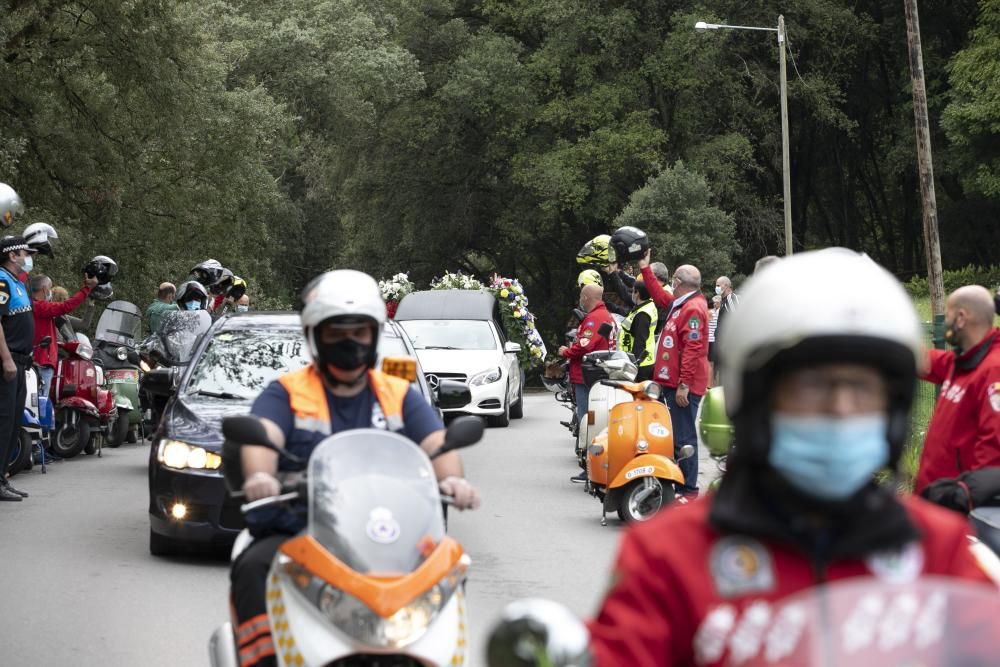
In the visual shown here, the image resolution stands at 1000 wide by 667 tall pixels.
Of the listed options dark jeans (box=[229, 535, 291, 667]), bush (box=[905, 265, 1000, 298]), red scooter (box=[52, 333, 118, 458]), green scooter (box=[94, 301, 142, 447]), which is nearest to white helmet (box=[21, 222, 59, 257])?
red scooter (box=[52, 333, 118, 458])

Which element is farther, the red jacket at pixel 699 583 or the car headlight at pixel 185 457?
the car headlight at pixel 185 457

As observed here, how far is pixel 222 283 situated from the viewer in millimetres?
21250

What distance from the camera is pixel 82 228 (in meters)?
→ 33.4

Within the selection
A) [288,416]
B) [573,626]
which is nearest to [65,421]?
[288,416]

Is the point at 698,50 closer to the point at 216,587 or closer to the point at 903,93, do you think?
the point at 903,93

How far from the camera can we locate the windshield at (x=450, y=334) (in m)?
24.5

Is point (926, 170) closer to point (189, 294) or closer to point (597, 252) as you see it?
point (597, 252)

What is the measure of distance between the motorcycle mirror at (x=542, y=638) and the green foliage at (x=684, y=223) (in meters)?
41.3

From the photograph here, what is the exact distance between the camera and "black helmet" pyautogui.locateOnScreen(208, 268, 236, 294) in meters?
21.0

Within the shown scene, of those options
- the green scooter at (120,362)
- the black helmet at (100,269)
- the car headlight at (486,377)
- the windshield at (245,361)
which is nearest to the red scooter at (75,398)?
the green scooter at (120,362)

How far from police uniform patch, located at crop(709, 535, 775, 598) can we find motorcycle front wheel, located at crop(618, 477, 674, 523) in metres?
9.79

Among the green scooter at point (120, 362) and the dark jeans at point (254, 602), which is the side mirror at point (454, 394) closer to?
the dark jeans at point (254, 602)

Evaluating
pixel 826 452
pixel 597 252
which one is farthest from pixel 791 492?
pixel 597 252

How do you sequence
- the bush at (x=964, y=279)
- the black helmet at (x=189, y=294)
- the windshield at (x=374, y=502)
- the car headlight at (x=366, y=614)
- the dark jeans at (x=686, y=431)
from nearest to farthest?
the car headlight at (x=366, y=614)
the windshield at (x=374, y=502)
the dark jeans at (x=686, y=431)
the black helmet at (x=189, y=294)
the bush at (x=964, y=279)
